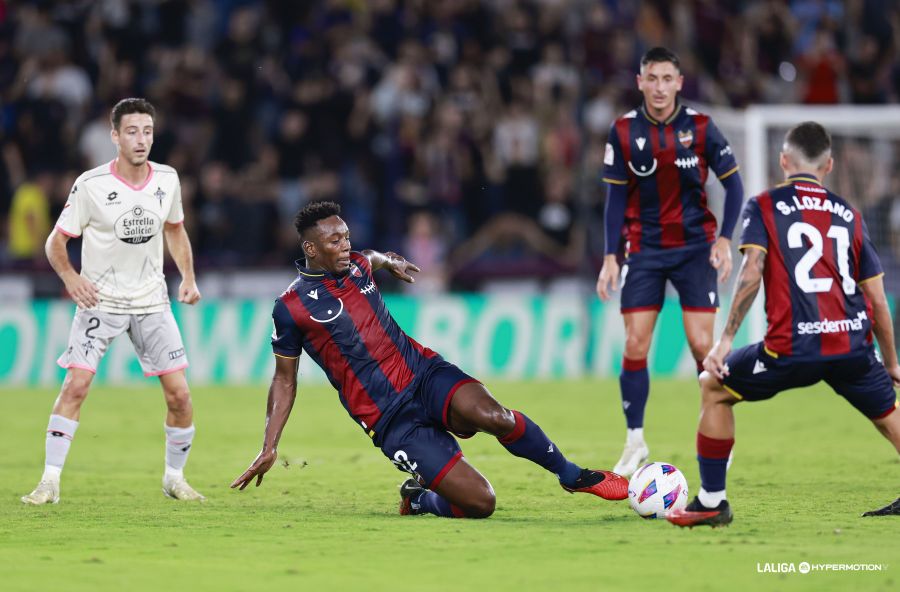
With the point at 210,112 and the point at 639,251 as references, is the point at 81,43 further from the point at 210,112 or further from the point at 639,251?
the point at 639,251

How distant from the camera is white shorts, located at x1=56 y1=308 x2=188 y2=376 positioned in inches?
326

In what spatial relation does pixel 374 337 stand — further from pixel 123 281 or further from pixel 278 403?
pixel 123 281

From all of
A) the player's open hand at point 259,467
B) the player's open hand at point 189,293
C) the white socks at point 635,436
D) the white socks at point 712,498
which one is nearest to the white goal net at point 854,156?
the white socks at point 635,436

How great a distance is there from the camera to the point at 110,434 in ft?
40.4

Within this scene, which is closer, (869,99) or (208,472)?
(208,472)

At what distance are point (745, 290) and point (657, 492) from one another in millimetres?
1241

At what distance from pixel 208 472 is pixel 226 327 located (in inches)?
283

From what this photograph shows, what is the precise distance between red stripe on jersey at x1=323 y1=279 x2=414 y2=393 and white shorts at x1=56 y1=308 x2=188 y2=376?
1404 mm

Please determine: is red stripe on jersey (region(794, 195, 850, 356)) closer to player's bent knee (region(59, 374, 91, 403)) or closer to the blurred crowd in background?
player's bent knee (region(59, 374, 91, 403))

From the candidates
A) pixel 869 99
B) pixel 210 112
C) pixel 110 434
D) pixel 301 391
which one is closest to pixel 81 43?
pixel 210 112

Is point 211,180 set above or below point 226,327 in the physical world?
above

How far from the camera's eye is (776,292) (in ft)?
21.0

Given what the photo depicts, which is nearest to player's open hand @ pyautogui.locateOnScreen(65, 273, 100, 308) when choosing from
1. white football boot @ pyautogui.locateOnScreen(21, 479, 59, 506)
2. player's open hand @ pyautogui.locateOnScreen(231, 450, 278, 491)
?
white football boot @ pyautogui.locateOnScreen(21, 479, 59, 506)

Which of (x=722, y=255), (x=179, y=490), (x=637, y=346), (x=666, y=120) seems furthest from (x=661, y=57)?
(x=179, y=490)
